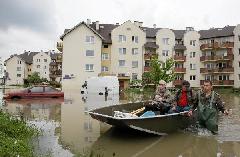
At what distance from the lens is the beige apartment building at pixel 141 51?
63938 millimetres

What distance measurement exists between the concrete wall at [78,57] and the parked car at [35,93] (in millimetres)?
29172

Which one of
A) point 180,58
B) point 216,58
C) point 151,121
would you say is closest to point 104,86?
point 151,121

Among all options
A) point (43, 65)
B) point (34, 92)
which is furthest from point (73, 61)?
point (43, 65)

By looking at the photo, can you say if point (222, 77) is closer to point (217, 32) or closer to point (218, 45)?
point (218, 45)

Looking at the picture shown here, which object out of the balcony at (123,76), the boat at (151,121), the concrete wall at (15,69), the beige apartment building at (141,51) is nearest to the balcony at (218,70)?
the beige apartment building at (141,51)

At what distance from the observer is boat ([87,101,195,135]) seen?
12.0 metres

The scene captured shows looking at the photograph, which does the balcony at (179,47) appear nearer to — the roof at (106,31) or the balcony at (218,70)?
the balcony at (218,70)

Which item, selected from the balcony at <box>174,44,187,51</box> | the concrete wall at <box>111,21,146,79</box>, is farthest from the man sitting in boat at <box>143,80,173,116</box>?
the balcony at <box>174,44,187,51</box>

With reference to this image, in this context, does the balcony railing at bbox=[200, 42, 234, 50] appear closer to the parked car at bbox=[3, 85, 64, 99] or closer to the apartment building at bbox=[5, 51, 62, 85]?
the parked car at bbox=[3, 85, 64, 99]

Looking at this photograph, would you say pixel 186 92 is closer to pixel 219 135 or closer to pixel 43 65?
pixel 219 135

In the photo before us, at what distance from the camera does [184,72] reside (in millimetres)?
74938

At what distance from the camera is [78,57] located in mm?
64125

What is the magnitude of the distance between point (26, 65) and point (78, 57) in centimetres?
6358

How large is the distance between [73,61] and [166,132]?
50783mm
